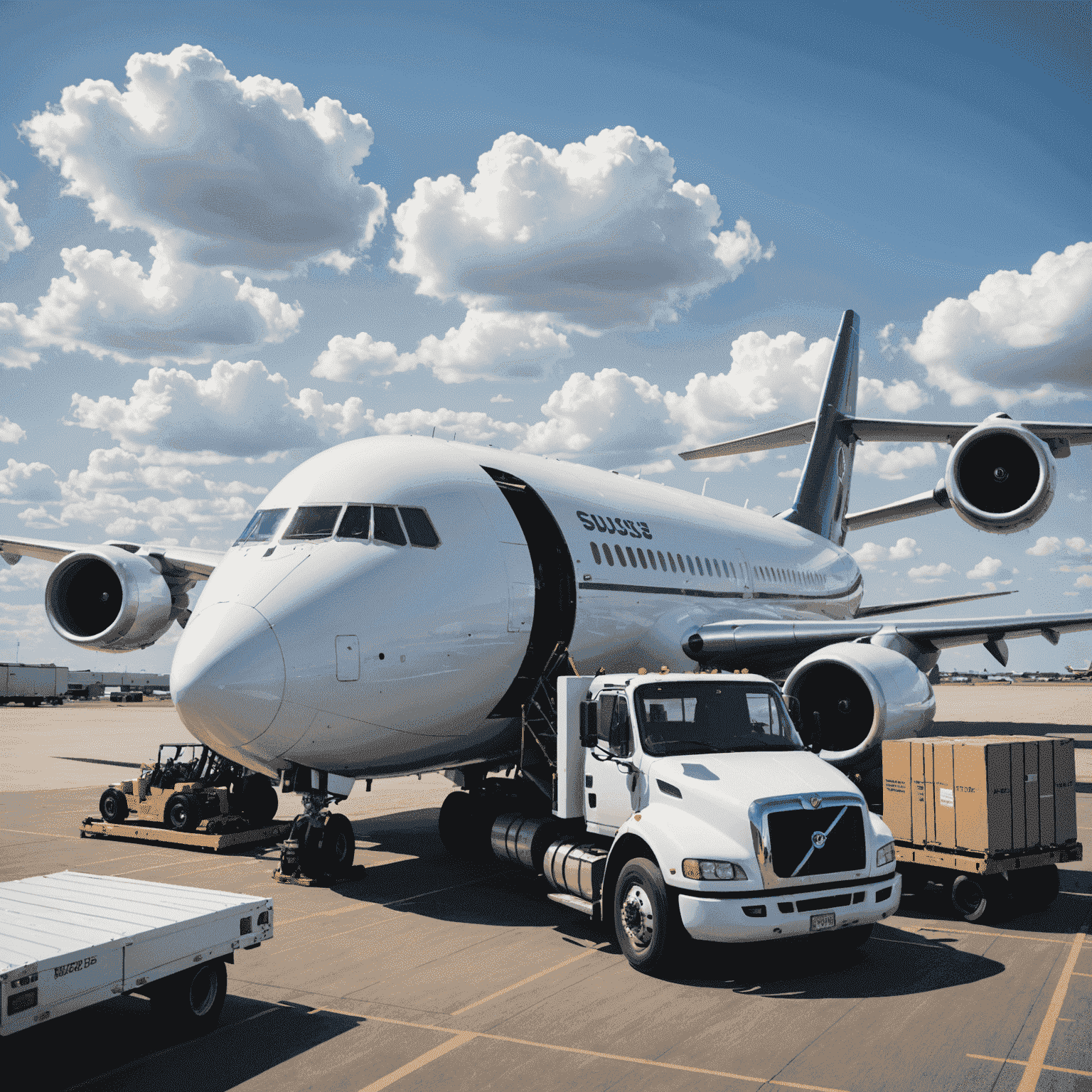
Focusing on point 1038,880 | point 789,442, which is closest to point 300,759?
point 1038,880

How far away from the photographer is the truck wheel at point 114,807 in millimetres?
15945

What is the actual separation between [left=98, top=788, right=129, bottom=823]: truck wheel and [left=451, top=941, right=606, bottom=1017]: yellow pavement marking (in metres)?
9.66

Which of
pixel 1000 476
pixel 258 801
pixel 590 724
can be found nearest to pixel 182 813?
pixel 258 801

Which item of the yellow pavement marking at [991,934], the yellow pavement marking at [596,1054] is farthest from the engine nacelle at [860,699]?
the yellow pavement marking at [596,1054]

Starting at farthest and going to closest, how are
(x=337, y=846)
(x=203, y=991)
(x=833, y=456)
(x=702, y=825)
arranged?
(x=833, y=456), (x=337, y=846), (x=702, y=825), (x=203, y=991)

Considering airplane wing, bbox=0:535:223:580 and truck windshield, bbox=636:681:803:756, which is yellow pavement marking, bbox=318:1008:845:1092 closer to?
truck windshield, bbox=636:681:803:756

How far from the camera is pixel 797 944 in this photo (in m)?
9.35

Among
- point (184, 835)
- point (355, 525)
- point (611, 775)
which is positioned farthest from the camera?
point (184, 835)

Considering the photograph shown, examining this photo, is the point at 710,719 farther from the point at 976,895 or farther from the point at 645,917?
the point at 976,895

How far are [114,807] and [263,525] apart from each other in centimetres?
674

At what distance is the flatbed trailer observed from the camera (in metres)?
14.3

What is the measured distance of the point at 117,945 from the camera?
6141 millimetres

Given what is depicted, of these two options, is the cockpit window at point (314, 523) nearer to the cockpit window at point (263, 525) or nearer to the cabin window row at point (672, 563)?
the cockpit window at point (263, 525)

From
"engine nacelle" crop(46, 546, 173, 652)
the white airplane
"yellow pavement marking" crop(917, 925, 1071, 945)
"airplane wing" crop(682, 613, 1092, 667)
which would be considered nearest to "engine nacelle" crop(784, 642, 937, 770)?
the white airplane
